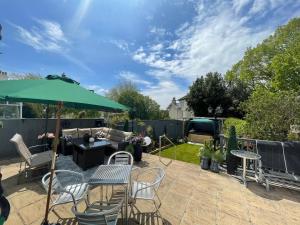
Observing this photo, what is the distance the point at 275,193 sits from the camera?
159 inches

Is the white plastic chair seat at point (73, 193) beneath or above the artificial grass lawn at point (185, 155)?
above

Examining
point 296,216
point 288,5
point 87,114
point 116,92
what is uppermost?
point 288,5

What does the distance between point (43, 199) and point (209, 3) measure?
758 centimetres

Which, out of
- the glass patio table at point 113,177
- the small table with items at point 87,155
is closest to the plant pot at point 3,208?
the glass patio table at point 113,177

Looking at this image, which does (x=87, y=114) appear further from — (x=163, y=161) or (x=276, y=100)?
(x=276, y=100)

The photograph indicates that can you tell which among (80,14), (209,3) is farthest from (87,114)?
(209,3)

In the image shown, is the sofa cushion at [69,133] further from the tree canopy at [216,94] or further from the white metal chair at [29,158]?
the tree canopy at [216,94]

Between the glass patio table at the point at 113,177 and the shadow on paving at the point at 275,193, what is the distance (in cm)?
322

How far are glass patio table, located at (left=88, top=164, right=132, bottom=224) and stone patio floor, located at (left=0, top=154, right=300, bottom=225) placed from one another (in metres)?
0.79

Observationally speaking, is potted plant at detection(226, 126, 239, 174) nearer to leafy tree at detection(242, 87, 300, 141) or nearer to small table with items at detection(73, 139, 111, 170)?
leafy tree at detection(242, 87, 300, 141)

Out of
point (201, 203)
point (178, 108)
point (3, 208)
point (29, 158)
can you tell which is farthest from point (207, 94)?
point (3, 208)

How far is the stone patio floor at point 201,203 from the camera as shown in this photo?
2955 mm

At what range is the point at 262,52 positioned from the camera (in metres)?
13.9

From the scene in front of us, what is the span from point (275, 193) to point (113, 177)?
3.89 meters
